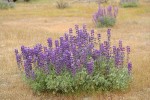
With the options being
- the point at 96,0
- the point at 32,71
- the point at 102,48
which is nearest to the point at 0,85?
the point at 32,71

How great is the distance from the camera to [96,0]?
936 inches

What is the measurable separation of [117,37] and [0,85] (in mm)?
5875

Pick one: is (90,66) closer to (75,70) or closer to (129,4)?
(75,70)

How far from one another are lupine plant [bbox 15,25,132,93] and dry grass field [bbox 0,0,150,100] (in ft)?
0.67

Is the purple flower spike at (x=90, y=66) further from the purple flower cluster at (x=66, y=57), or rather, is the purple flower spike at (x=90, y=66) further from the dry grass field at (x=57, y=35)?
the dry grass field at (x=57, y=35)

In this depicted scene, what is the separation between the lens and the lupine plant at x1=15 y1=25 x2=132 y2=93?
6816 millimetres

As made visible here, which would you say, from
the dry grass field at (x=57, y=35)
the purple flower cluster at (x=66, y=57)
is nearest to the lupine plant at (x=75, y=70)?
the purple flower cluster at (x=66, y=57)

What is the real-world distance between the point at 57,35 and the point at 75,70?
6331 millimetres

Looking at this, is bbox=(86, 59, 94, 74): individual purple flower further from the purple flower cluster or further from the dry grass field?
the dry grass field

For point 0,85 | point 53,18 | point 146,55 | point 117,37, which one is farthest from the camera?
point 53,18

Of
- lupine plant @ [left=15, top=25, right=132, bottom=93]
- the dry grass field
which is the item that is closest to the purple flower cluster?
lupine plant @ [left=15, top=25, right=132, bottom=93]

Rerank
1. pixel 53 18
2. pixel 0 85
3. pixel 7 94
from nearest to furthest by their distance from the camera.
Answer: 1. pixel 7 94
2. pixel 0 85
3. pixel 53 18

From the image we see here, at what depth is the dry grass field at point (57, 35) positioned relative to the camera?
23.7 feet

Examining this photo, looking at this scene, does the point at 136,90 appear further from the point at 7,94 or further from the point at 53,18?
the point at 53,18
